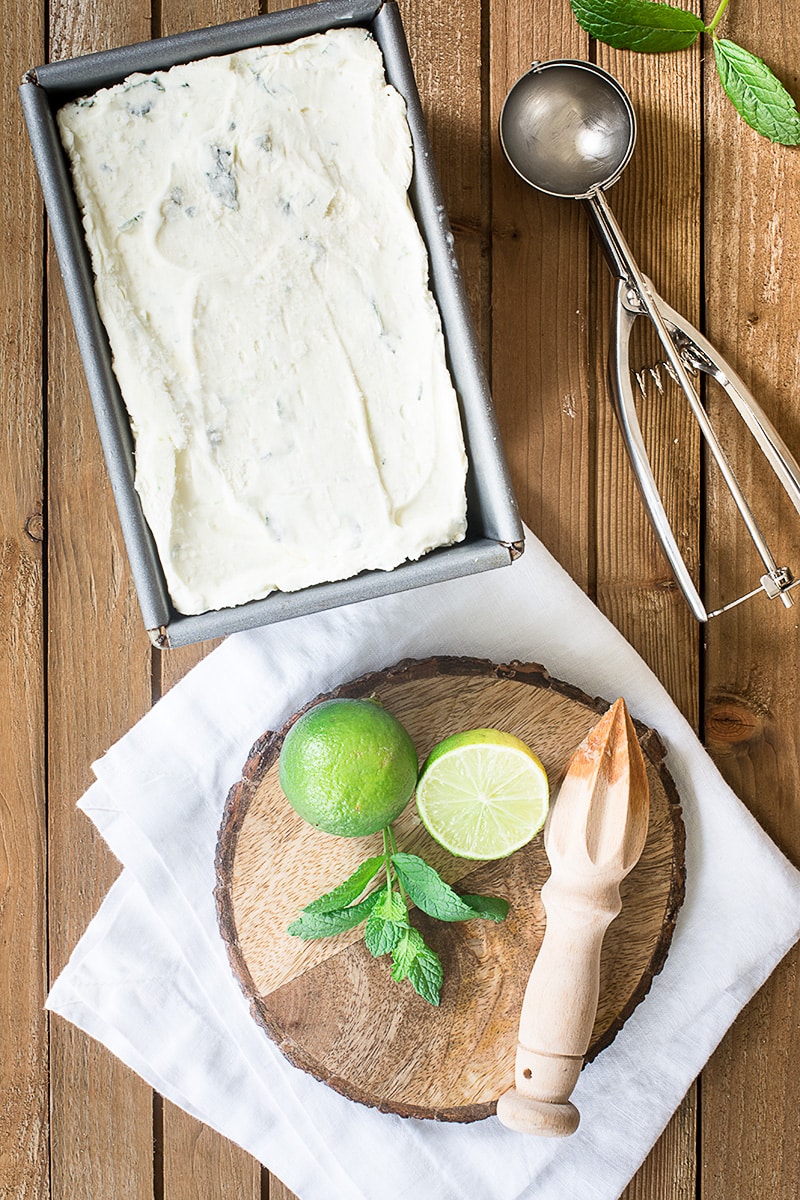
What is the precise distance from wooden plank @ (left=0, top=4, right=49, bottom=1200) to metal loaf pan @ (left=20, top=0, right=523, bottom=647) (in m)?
0.20

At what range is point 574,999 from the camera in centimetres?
86

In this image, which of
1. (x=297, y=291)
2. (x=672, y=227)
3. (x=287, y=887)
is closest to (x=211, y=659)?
(x=287, y=887)

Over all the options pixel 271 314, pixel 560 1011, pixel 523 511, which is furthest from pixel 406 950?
pixel 271 314

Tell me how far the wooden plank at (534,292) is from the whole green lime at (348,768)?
30cm

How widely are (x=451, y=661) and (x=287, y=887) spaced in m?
0.26

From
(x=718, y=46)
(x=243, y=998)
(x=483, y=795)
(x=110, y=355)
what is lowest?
(x=243, y=998)

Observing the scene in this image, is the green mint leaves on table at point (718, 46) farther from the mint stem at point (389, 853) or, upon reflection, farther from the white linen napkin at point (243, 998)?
the mint stem at point (389, 853)

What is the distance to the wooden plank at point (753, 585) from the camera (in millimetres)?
1002

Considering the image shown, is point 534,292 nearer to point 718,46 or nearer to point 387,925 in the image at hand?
point 718,46

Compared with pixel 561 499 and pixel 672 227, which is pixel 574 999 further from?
pixel 672 227

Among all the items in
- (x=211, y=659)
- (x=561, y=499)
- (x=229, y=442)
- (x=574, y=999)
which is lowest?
(x=574, y=999)

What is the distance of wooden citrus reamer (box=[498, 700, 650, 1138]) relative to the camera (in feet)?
2.80

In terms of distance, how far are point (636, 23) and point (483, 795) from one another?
76cm

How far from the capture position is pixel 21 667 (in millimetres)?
993
